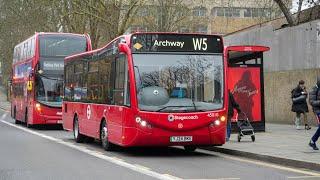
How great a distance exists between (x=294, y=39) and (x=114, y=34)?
16.7 m

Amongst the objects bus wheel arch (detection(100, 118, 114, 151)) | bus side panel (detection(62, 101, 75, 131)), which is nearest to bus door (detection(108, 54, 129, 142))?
bus wheel arch (detection(100, 118, 114, 151))

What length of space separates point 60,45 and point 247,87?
961 centimetres

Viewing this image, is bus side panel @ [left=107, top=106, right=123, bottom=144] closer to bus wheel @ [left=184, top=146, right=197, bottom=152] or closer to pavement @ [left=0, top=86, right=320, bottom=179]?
pavement @ [left=0, top=86, right=320, bottom=179]

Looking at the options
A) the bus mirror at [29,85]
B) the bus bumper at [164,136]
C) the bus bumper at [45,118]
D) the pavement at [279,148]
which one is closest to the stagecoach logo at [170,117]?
the bus bumper at [164,136]

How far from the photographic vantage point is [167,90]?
14.9m

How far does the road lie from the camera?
1173cm

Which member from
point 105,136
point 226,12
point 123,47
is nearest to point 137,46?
point 123,47

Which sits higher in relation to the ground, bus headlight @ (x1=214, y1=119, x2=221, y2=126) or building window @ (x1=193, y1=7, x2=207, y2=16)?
building window @ (x1=193, y1=7, x2=207, y2=16)

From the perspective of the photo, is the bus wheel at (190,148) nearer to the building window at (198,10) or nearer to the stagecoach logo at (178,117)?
the stagecoach logo at (178,117)

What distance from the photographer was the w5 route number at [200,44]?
1550 cm

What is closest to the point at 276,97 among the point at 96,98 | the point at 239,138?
the point at 239,138

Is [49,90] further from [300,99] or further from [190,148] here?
[190,148]

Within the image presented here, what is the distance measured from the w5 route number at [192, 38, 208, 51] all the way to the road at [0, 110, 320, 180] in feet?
8.75

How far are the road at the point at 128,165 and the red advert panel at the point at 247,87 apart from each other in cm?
430
